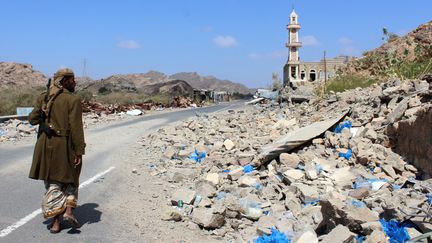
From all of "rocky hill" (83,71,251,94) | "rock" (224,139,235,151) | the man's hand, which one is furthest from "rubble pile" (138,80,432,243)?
"rocky hill" (83,71,251,94)

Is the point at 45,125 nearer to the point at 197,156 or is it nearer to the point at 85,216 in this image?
the point at 85,216

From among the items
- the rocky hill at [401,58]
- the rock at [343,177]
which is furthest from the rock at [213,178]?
the rocky hill at [401,58]

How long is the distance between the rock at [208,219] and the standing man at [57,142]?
5.15 feet

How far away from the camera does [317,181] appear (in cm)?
740

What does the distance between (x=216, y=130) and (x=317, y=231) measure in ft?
30.3

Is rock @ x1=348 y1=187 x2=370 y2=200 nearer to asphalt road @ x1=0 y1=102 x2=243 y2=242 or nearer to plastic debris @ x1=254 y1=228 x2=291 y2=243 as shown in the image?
plastic debris @ x1=254 y1=228 x2=291 y2=243

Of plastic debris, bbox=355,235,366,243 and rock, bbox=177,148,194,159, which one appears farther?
rock, bbox=177,148,194,159

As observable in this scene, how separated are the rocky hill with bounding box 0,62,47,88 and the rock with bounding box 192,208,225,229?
200 feet

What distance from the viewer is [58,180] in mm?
5379

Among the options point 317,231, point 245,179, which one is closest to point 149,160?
point 245,179

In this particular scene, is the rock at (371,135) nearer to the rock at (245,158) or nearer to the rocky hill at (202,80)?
the rock at (245,158)

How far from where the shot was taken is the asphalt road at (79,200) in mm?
5492

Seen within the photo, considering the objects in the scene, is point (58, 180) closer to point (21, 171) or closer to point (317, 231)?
A: point (317, 231)

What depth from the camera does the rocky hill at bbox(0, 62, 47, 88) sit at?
63688 millimetres
